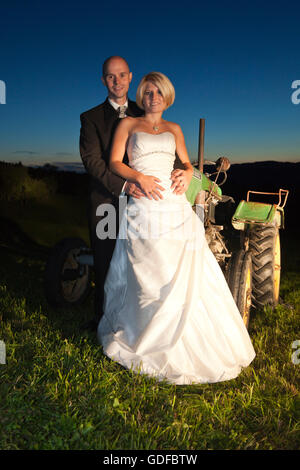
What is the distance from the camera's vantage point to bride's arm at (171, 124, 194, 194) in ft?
11.0

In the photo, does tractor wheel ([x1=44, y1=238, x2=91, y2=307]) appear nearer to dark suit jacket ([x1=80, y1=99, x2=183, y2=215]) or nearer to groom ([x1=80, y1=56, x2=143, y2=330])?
groom ([x1=80, y1=56, x2=143, y2=330])

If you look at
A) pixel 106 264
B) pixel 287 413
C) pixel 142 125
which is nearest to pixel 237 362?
pixel 287 413

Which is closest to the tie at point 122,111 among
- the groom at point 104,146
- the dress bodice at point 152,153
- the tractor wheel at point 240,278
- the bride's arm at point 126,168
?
the groom at point 104,146

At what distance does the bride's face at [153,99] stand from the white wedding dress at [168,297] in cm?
22

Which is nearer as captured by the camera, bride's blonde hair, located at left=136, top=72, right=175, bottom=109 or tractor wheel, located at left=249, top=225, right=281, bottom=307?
bride's blonde hair, located at left=136, top=72, right=175, bottom=109

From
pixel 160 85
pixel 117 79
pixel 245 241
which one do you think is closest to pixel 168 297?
pixel 160 85

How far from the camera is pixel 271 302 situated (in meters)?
5.03

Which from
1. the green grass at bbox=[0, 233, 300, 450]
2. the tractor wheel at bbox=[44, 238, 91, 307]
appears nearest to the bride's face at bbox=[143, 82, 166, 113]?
the green grass at bbox=[0, 233, 300, 450]

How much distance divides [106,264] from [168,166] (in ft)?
4.30

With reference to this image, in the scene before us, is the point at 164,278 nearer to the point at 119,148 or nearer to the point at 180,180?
the point at 180,180

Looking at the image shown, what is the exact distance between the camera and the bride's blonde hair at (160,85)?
3.10 m

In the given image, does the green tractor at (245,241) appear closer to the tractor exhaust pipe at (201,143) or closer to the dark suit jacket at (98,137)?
the tractor exhaust pipe at (201,143)

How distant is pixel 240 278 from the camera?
410 centimetres

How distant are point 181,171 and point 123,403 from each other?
1902mm
